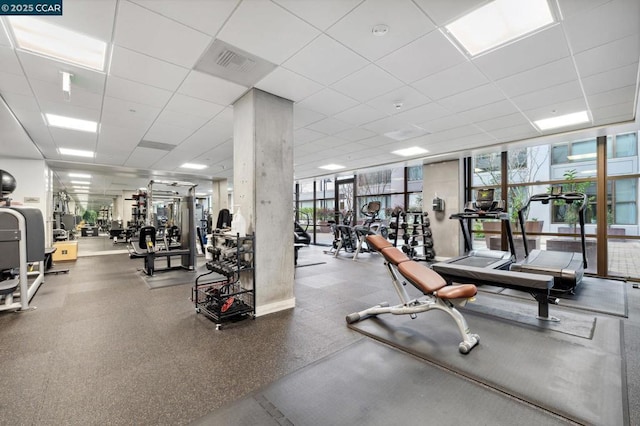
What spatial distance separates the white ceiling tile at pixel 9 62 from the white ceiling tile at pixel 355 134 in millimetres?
4417

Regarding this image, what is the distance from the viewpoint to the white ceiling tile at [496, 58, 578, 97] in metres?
3.09

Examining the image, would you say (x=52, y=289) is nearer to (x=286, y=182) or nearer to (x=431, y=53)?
(x=286, y=182)

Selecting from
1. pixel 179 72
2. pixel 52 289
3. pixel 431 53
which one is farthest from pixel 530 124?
pixel 52 289

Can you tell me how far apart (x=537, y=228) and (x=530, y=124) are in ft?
9.87

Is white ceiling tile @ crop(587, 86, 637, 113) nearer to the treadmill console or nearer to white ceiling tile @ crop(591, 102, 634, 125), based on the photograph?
white ceiling tile @ crop(591, 102, 634, 125)

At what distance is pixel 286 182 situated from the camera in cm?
386

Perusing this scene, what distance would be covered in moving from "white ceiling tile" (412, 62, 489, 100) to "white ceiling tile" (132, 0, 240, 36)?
234 centimetres

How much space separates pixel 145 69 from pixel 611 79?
5.45m

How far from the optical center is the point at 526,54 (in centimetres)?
288

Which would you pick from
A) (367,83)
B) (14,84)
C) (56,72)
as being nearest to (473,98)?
(367,83)

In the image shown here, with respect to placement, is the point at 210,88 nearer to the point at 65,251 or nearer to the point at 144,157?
the point at 144,157

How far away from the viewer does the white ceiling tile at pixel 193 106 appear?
387 cm

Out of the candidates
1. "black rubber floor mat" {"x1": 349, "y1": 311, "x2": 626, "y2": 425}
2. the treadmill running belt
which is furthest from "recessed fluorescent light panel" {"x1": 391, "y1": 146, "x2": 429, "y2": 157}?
"black rubber floor mat" {"x1": 349, "y1": 311, "x2": 626, "y2": 425}

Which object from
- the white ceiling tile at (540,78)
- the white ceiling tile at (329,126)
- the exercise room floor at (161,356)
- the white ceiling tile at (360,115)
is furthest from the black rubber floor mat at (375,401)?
the white ceiling tile at (329,126)
